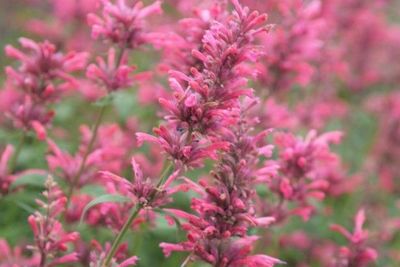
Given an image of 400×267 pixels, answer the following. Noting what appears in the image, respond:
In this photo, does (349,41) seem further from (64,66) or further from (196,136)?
(196,136)

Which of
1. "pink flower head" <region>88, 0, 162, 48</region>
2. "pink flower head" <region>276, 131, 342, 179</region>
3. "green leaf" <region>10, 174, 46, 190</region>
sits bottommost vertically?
"green leaf" <region>10, 174, 46, 190</region>

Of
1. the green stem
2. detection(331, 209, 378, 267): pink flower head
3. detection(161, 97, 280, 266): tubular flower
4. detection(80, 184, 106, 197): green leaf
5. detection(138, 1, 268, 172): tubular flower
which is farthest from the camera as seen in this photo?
detection(80, 184, 106, 197): green leaf

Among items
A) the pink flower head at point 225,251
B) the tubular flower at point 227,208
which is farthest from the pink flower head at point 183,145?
the pink flower head at point 225,251

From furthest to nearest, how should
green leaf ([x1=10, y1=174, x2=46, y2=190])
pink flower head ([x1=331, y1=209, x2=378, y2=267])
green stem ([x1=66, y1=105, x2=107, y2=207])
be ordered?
green leaf ([x1=10, y1=174, x2=46, y2=190]) → green stem ([x1=66, y1=105, x2=107, y2=207]) → pink flower head ([x1=331, y1=209, x2=378, y2=267])

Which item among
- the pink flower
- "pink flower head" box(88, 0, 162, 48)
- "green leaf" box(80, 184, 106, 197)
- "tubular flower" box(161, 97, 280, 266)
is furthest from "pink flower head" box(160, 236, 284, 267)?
"pink flower head" box(88, 0, 162, 48)

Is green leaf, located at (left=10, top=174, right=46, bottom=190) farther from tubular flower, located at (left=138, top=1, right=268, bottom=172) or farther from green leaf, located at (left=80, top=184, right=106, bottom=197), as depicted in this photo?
tubular flower, located at (left=138, top=1, right=268, bottom=172)

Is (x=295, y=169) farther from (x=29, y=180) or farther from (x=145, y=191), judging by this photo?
(x=29, y=180)

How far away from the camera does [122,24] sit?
13.8 feet

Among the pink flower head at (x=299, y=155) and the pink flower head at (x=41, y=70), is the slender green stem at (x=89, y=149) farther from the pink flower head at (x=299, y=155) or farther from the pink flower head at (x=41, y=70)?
the pink flower head at (x=299, y=155)

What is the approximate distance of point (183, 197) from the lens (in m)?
5.39

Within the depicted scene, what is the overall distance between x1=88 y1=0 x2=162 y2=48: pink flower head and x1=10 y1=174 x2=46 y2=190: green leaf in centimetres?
99

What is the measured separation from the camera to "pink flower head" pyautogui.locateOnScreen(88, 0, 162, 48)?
4.16 metres

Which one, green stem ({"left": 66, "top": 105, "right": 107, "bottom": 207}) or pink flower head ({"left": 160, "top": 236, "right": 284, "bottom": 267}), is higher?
green stem ({"left": 66, "top": 105, "right": 107, "bottom": 207})

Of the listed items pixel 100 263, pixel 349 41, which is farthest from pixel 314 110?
pixel 100 263
